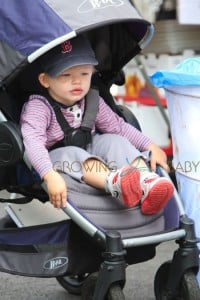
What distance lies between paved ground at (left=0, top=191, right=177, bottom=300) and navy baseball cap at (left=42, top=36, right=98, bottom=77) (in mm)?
1146

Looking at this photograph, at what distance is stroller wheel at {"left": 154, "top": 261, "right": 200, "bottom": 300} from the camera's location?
3104 mm

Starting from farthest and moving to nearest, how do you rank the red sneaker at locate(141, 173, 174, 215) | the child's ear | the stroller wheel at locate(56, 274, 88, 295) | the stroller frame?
the stroller wheel at locate(56, 274, 88, 295) < the child's ear < the red sneaker at locate(141, 173, 174, 215) < the stroller frame

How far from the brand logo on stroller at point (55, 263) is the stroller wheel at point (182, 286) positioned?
471 millimetres

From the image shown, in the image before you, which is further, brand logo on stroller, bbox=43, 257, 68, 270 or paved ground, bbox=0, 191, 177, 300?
paved ground, bbox=0, 191, 177, 300

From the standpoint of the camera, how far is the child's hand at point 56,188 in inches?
119

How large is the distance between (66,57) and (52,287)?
1260mm

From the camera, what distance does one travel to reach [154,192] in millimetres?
3080

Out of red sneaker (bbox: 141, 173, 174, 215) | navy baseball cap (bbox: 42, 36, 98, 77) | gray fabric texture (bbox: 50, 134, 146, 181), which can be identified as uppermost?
navy baseball cap (bbox: 42, 36, 98, 77)

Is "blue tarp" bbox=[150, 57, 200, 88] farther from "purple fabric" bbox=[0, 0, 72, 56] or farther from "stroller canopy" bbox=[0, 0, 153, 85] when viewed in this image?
"purple fabric" bbox=[0, 0, 72, 56]

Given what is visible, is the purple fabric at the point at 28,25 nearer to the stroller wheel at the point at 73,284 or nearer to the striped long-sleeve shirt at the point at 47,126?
the striped long-sleeve shirt at the point at 47,126

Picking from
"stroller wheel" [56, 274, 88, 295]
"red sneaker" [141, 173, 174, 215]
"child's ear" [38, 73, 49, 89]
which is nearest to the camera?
"red sneaker" [141, 173, 174, 215]

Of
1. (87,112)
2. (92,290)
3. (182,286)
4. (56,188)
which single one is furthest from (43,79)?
(182,286)

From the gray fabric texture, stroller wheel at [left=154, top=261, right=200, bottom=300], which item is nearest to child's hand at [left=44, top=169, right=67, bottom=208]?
the gray fabric texture

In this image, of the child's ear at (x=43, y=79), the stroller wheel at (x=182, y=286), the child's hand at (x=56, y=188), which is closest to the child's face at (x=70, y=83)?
the child's ear at (x=43, y=79)
